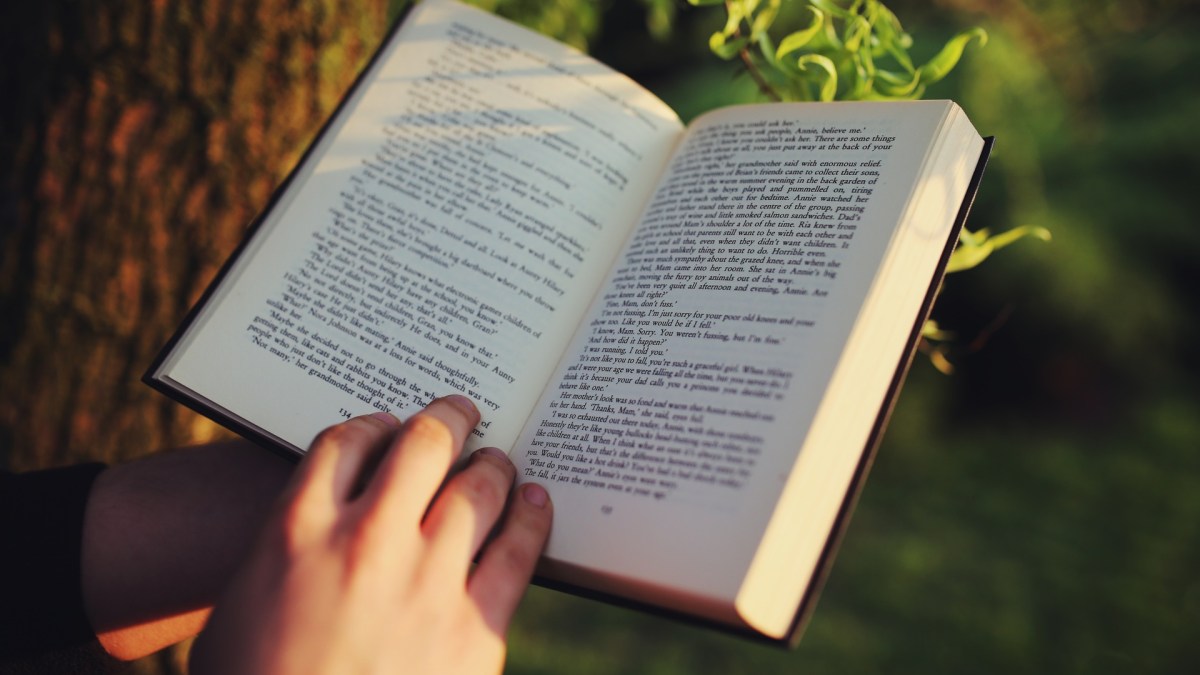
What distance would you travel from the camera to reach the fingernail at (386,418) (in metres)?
0.93

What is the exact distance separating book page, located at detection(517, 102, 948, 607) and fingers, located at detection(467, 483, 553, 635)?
0.09 ft

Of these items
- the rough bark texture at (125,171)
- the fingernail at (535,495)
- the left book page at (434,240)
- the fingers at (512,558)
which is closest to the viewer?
the fingers at (512,558)

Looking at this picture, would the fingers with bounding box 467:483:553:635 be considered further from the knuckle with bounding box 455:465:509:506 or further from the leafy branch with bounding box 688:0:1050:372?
the leafy branch with bounding box 688:0:1050:372

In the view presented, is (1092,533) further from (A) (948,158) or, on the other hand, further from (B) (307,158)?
(B) (307,158)

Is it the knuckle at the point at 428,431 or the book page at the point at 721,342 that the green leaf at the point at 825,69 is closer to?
the book page at the point at 721,342

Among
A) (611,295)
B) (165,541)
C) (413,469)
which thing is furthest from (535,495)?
(165,541)

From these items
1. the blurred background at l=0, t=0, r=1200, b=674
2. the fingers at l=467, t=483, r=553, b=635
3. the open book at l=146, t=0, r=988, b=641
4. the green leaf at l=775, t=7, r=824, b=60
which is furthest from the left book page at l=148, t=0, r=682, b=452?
the blurred background at l=0, t=0, r=1200, b=674

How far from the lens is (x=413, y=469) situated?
821mm

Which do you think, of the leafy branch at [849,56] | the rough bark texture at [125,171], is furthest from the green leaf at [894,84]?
the rough bark texture at [125,171]

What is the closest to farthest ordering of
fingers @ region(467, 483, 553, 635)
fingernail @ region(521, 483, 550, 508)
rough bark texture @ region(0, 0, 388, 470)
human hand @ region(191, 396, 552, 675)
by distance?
human hand @ region(191, 396, 552, 675)
fingers @ region(467, 483, 553, 635)
fingernail @ region(521, 483, 550, 508)
rough bark texture @ region(0, 0, 388, 470)

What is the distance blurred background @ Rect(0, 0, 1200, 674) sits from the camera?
1.49 metres

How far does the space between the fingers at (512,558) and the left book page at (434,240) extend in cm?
13

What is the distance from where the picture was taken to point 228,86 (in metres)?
1.48

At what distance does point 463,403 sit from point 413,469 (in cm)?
19
